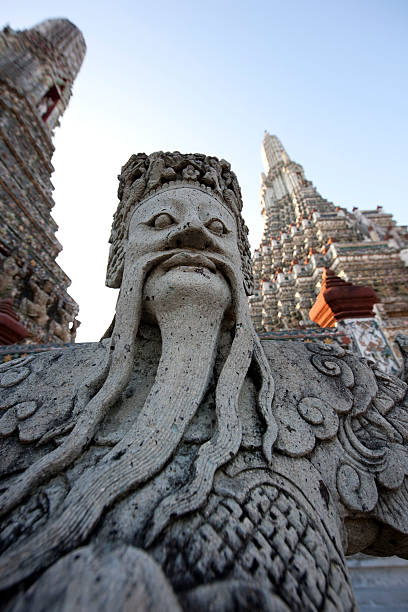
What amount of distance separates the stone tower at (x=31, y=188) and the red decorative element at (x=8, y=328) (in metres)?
0.14

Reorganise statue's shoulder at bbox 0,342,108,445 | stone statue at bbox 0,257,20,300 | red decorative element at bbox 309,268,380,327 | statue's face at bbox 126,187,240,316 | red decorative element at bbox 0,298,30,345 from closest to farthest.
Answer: statue's shoulder at bbox 0,342,108,445, statue's face at bbox 126,187,240,316, red decorative element at bbox 0,298,30,345, red decorative element at bbox 309,268,380,327, stone statue at bbox 0,257,20,300

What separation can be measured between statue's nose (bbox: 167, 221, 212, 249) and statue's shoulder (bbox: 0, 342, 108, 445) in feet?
2.32

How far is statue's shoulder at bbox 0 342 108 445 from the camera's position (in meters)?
1.20

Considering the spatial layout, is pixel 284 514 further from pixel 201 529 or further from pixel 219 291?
pixel 219 291

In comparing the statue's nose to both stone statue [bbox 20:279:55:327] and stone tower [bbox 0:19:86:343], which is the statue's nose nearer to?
stone tower [bbox 0:19:86:343]

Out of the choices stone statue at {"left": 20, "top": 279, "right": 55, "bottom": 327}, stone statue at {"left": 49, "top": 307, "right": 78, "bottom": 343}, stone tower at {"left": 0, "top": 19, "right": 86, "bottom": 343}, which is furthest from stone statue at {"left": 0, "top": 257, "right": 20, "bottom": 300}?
stone statue at {"left": 49, "top": 307, "right": 78, "bottom": 343}

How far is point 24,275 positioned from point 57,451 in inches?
181

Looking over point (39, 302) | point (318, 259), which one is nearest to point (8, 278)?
point (39, 302)

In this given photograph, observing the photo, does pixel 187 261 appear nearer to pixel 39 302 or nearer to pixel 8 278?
pixel 8 278

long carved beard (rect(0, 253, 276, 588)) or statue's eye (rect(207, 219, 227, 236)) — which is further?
statue's eye (rect(207, 219, 227, 236))

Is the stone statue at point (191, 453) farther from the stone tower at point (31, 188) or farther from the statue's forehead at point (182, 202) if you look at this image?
the stone tower at point (31, 188)

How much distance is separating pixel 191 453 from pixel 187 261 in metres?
0.88

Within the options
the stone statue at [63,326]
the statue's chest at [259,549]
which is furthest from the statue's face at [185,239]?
the stone statue at [63,326]

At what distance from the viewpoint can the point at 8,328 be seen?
107 inches
